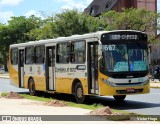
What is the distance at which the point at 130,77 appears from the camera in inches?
757

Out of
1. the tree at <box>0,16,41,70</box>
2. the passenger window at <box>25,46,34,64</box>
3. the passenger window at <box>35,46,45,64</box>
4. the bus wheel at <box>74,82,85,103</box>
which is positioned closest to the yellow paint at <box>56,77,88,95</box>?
the bus wheel at <box>74,82,85,103</box>

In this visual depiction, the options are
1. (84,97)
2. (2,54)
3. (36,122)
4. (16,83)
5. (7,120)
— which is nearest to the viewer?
(36,122)

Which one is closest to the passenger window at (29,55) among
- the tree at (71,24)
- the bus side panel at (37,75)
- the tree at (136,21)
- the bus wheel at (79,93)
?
the bus side panel at (37,75)

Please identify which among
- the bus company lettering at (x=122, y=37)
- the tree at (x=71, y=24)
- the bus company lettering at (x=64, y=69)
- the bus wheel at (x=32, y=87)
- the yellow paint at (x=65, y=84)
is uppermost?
the tree at (x=71, y=24)

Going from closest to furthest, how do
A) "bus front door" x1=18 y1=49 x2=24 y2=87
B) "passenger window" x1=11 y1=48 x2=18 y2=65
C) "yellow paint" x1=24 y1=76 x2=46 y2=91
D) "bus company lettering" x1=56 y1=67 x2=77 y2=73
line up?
"bus company lettering" x1=56 y1=67 x2=77 y2=73 < "yellow paint" x1=24 y1=76 x2=46 y2=91 < "bus front door" x1=18 y1=49 x2=24 y2=87 < "passenger window" x1=11 y1=48 x2=18 y2=65

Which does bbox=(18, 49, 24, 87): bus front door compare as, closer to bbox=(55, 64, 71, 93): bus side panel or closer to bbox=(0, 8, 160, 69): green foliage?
bbox=(55, 64, 71, 93): bus side panel

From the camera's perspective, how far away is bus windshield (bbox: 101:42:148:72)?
62.6 ft

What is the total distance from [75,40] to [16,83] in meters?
9.04

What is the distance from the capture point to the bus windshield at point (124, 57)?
1909 cm

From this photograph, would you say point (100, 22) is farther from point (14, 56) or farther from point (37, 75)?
point (37, 75)

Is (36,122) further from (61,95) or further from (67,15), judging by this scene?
(67,15)

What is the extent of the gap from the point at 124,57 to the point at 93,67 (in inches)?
58.1

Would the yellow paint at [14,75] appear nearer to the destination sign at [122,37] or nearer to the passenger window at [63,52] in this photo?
the passenger window at [63,52]

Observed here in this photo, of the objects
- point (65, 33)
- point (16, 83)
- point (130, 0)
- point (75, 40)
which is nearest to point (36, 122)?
point (75, 40)
